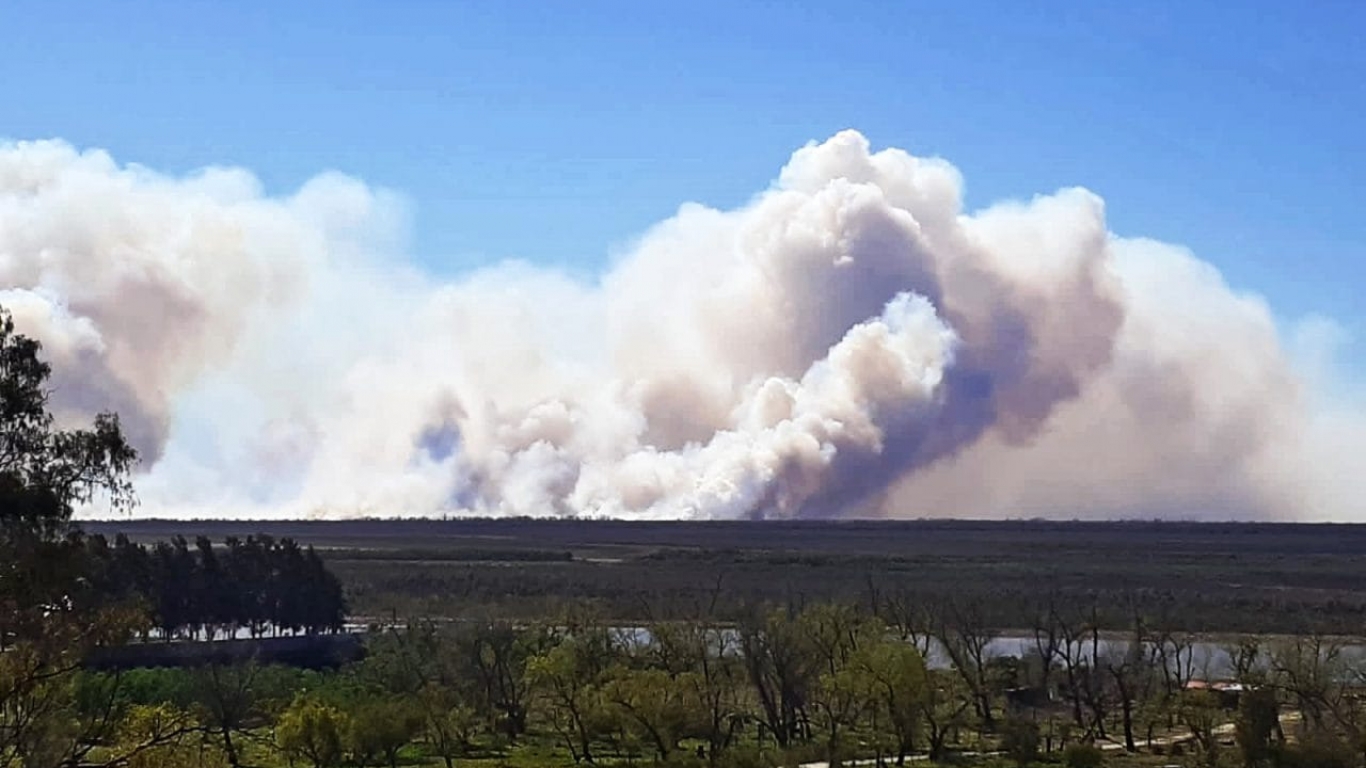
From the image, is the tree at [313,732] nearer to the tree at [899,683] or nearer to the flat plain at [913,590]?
the tree at [899,683]

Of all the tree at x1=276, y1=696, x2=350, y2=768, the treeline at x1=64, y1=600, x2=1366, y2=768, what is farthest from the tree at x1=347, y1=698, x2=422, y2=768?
the tree at x1=276, y1=696, x2=350, y2=768

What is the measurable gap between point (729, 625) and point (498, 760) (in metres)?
37.9

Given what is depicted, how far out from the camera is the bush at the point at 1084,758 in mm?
68500

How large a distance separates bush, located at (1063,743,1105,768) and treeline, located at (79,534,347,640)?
6222cm

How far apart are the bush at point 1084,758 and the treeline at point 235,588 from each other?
6222 cm

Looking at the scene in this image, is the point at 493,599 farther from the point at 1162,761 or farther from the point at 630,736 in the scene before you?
the point at 1162,761

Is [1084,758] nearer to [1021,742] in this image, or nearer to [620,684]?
[1021,742]

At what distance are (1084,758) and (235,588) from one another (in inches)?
2653

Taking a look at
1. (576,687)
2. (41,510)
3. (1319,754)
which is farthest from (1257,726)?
(41,510)

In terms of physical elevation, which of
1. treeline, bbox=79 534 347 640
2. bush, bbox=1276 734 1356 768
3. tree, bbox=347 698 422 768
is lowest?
bush, bbox=1276 734 1356 768

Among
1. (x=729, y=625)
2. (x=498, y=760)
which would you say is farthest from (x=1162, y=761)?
(x=729, y=625)

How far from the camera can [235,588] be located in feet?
374

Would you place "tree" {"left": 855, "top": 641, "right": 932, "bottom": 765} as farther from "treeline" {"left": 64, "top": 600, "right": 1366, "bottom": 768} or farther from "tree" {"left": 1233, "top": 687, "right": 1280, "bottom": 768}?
"tree" {"left": 1233, "top": 687, "right": 1280, "bottom": 768}

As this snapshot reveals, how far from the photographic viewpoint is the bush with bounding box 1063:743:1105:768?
68500 millimetres
